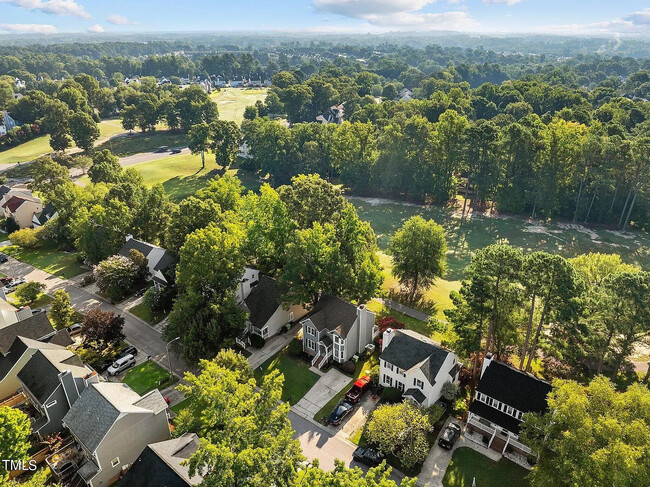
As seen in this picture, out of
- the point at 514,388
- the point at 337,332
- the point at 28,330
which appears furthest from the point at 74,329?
the point at 514,388

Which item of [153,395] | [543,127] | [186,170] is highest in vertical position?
[543,127]

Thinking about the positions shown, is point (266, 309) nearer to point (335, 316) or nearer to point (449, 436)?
point (335, 316)

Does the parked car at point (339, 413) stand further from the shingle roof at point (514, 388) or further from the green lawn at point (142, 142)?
the green lawn at point (142, 142)

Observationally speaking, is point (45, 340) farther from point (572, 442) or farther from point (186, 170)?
point (186, 170)

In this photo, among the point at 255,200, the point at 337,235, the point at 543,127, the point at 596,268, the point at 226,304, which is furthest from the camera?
the point at 543,127

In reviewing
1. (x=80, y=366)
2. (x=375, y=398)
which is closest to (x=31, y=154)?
(x=80, y=366)

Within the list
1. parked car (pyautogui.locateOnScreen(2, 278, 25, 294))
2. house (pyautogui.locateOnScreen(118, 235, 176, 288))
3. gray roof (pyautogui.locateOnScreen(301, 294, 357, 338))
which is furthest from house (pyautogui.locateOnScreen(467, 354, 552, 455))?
parked car (pyautogui.locateOnScreen(2, 278, 25, 294))

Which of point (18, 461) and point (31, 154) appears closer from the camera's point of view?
point (18, 461)

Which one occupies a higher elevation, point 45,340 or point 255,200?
point 255,200
